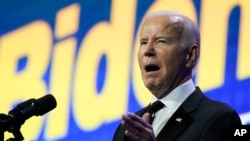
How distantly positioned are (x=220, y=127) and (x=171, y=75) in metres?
0.19

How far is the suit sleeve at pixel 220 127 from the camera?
1.30m

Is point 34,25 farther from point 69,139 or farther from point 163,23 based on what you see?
point 163,23

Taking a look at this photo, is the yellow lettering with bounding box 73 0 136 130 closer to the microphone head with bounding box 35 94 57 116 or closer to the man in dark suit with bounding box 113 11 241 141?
the man in dark suit with bounding box 113 11 241 141

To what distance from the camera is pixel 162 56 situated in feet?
4.74

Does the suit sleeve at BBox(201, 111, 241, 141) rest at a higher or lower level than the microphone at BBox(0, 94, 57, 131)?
lower

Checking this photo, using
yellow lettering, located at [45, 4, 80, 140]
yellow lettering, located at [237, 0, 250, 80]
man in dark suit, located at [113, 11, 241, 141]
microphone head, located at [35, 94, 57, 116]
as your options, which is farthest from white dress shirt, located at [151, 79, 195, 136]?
yellow lettering, located at [45, 4, 80, 140]

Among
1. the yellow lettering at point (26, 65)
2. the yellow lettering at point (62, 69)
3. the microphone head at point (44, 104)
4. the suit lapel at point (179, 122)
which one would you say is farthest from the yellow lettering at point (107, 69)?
the microphone head at point (44, 104)

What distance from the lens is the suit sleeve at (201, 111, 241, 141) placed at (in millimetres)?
1304

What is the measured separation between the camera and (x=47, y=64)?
7.14 feet

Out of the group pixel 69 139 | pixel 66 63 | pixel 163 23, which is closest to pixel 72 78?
pixel 66 63

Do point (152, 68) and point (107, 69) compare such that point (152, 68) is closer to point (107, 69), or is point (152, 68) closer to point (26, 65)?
point (107, 69)

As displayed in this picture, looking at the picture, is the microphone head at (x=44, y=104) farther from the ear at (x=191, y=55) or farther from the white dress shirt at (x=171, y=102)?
the ear at (x=191, y=55)

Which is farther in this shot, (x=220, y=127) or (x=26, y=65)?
(x=26, y=65)

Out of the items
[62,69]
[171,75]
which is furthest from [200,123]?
[62,69]
